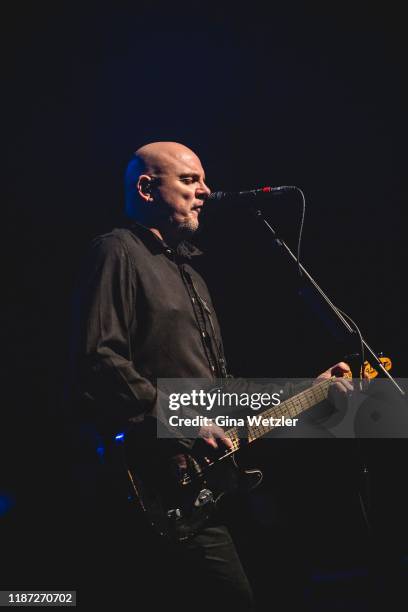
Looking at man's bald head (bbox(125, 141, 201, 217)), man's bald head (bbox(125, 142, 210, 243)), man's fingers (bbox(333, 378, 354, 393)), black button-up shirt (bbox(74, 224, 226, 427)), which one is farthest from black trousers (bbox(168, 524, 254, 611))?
man's bald head (bbox(125, 141, 201, 217))

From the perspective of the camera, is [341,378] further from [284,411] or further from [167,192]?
[167,192]

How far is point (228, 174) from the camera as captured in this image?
3146 mm

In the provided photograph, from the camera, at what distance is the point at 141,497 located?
1.60 meters

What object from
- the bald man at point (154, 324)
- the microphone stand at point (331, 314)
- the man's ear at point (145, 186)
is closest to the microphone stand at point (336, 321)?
the microphone stand at point (331, 314)

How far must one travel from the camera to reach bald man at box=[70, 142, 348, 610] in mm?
1652

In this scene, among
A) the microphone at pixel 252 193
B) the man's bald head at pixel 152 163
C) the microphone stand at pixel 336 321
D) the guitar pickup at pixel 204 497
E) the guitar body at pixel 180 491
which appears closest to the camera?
the guitar body at pixel 180 491

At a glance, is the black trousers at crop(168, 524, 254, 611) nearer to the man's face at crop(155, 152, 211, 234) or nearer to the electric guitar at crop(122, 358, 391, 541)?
the electric guitar at crop(122, 358, 391, 541)

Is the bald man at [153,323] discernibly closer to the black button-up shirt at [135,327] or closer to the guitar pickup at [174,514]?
the black button-up shirt at [135,327]

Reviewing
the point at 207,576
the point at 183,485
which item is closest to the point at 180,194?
the point at 183,485

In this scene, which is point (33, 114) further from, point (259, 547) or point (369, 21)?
point (259, 547)

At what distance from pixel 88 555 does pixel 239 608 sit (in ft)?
1.94

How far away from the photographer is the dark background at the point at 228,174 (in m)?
2.45

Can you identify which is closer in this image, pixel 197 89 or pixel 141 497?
pixel 141 497

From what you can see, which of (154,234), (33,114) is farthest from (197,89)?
(154,234)
